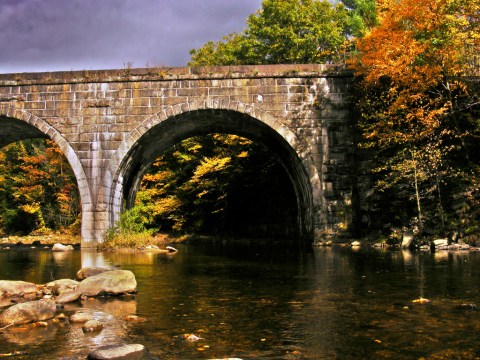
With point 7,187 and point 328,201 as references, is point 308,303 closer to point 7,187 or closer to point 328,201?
point 328,201

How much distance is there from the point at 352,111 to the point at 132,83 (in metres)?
8.03

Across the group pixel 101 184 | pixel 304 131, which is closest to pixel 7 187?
pixel 101 184

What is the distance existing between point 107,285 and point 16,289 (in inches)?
49.0

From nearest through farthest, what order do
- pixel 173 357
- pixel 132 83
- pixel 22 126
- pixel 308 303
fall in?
pixel 173 357
pixel 308 303
pixel 132 83
pixel 22 126

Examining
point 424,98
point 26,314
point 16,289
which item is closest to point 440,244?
point 424,98

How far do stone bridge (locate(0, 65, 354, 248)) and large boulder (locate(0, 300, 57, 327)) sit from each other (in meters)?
12.5

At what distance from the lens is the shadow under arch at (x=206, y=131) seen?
57.9 ft

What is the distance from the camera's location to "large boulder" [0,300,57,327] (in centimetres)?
516

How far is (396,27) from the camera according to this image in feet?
55.6

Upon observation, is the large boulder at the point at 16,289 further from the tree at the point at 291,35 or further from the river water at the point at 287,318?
the tree at the point at 291,35

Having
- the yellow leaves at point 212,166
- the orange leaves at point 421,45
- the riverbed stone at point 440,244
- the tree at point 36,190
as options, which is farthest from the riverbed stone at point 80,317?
the tree at point 36,190

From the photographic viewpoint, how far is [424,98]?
17.1 metres

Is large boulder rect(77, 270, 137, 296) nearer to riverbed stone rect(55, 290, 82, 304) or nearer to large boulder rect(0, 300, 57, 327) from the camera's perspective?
riverbed stone rect(55, 290, 82, 304)

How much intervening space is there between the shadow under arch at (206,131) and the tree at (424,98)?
8.55 ft
